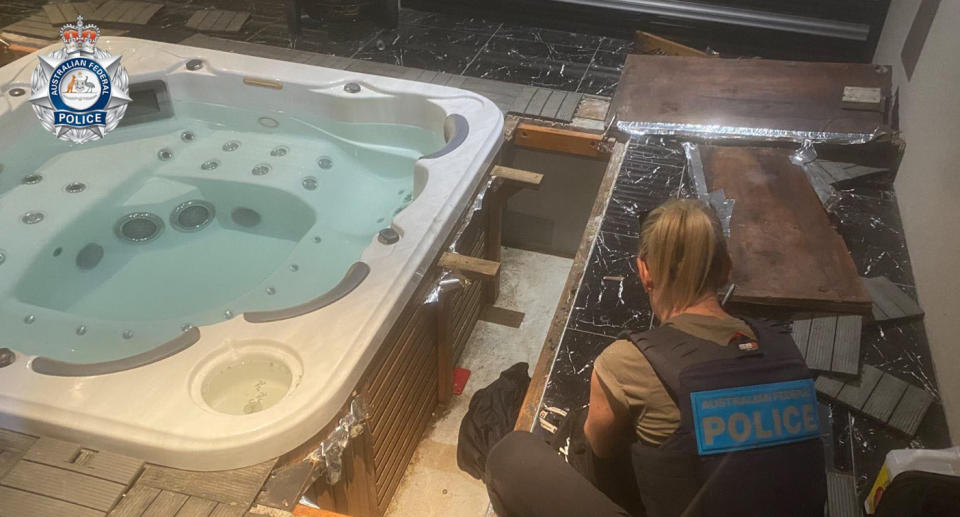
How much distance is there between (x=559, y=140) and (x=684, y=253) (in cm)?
152

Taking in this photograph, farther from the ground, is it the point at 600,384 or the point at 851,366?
the point at 600,384

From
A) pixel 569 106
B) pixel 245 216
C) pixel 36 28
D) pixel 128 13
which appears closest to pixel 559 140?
pixel 569 106

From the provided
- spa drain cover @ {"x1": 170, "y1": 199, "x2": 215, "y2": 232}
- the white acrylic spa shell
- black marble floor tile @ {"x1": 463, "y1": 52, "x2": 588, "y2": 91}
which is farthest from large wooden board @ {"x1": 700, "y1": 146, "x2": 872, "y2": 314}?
spa drain cover @ {"x1": 170, "y1": 199, "x2": 215, "y2": 232}

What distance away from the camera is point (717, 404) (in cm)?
108

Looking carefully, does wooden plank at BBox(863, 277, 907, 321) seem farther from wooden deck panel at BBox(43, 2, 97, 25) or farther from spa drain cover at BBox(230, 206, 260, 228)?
wooden deck panel at BBox(43, 2, 97, 25)

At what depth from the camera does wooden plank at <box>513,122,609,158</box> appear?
266cm

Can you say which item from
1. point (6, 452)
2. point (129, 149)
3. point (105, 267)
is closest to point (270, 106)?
point (129, 149)

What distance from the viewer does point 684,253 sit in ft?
4.09

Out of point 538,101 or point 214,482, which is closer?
point 214,482

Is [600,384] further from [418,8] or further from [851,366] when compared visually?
[418,8]

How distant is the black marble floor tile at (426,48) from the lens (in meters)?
3.25

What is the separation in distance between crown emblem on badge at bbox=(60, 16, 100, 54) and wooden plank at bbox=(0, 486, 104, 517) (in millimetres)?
2090

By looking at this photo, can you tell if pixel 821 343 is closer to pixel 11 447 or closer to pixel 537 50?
pixel 11 447

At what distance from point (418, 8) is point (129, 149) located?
1776mm
